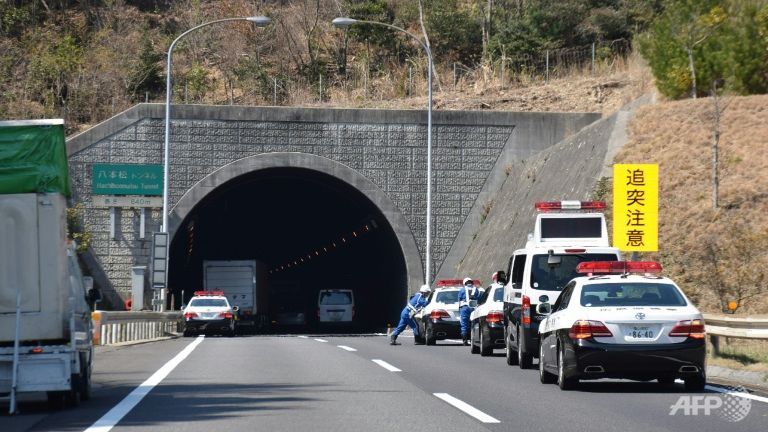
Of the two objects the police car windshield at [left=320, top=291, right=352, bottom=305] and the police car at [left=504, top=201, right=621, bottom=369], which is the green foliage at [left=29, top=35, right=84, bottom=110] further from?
the police car at [left=504, top=201, right=621, bottom=369]

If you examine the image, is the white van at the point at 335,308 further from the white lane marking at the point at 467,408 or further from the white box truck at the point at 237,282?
the white lane marking at the point at 467,408

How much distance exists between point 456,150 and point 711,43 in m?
11.3

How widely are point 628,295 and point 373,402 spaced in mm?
4158

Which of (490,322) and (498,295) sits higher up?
(498,295)

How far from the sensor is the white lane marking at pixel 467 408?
461 inches

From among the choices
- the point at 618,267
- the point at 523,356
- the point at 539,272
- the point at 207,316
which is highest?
the point at 618,267

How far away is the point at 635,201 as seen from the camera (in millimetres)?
25828

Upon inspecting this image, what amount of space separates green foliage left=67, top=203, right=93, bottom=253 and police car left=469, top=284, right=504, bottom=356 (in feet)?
79.7

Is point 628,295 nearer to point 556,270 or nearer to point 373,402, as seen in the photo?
point 373,402

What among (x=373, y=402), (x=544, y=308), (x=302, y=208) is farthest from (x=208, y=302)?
(x=373, y=402)

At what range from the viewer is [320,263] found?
81438 millimetres

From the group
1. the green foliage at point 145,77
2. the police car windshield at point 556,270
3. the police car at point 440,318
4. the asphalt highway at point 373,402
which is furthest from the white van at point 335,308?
the police car windshield at point 556,270

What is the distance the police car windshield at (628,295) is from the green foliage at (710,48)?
25427mm

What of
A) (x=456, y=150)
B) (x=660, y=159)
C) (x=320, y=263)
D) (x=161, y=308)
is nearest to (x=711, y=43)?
(x=660, y=159)
